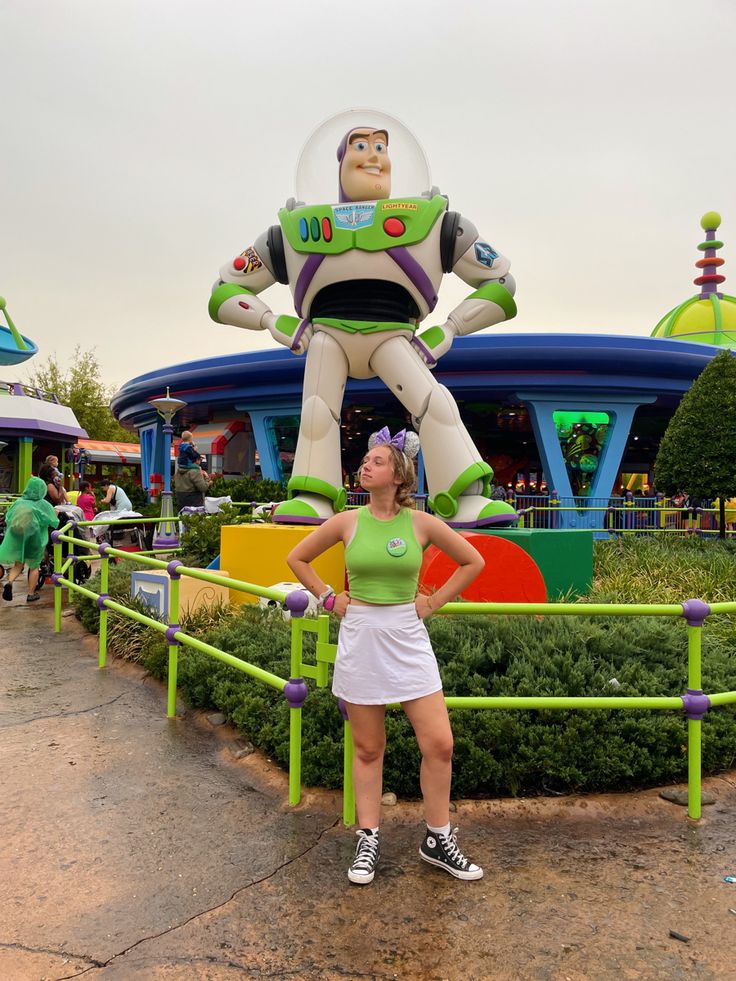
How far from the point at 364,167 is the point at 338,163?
1.18ft

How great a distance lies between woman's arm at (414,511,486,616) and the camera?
269 cm

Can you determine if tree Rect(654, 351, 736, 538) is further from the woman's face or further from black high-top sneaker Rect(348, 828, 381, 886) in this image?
black high-top sneaker Rect(348, 828, 381, 886)

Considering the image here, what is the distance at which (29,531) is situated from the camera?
27.9ft

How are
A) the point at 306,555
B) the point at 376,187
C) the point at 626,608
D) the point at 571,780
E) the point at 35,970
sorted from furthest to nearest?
the point at 376,187
the point at 571,780
the point at 626,608
the point at 306,555
the point at 35,970

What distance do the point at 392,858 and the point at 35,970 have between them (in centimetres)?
130

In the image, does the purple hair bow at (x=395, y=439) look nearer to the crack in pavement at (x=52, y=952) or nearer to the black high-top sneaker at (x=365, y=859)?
the black high-top sneaker at (x=365, y=859)

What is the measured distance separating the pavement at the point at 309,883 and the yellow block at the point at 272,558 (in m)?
2.47

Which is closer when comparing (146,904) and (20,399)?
(146,904)

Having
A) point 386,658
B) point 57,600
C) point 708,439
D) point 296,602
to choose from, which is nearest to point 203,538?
point 57,600

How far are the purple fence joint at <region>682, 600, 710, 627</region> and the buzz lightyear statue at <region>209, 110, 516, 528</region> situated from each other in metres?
3.10

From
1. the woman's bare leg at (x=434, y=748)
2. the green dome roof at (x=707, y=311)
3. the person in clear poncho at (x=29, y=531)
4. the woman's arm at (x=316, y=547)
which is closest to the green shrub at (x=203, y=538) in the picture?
the person in clear poncho at (x=29, y=531)

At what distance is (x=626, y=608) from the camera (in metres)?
3.14

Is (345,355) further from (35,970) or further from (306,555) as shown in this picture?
(35,970)

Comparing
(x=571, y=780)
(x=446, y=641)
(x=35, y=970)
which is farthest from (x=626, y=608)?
(x=35, y=970)
